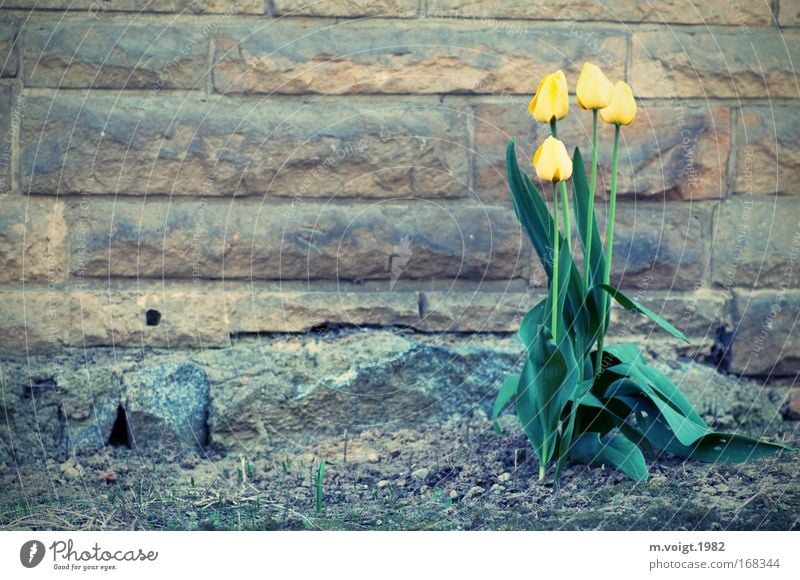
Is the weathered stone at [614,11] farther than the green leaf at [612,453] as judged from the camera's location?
Yes

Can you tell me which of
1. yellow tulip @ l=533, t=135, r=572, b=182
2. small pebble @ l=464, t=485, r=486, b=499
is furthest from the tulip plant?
small pebble @ l=464, t=485, r=486, b=499

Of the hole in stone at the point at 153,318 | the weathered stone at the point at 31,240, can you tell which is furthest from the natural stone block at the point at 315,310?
the weathered stone at the point at 31,240

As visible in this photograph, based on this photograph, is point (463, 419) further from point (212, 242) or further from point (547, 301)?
point (212, 242)

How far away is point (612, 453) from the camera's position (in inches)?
84.3

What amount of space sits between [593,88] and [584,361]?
510 millimetres

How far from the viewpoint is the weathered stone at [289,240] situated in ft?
8.32

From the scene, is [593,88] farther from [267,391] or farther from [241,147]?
[267,391]

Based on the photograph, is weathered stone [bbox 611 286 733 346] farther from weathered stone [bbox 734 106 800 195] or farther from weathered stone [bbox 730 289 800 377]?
weathered stone [bbox 734 106 800 195]

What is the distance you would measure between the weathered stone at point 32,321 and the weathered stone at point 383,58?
2.02 feet

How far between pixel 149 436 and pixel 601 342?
989 millimetres

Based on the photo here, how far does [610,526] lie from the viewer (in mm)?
2039

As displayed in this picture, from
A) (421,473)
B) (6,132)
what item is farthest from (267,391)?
(6,132)

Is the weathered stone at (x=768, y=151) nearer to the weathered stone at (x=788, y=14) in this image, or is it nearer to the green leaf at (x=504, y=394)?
the weathered stone at (x=788, y=14)
